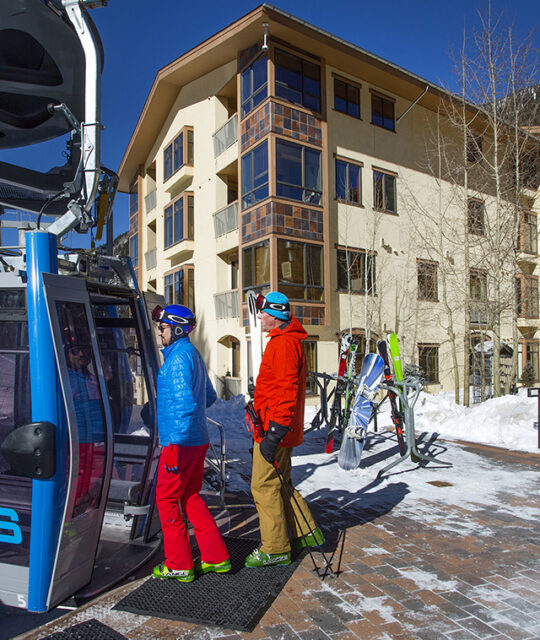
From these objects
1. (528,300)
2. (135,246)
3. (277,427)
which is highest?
(135,246)

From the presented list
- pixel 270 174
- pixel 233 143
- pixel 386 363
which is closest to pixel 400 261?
pixel 270 174

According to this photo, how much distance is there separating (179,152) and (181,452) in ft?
68.2

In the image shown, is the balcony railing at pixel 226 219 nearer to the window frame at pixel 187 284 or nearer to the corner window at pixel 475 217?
the window frame at pixel 187 284

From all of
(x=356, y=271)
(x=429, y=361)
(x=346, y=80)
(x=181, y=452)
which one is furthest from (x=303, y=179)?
(x=181, y=452)

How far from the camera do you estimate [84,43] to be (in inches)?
145

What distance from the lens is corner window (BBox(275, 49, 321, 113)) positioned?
1598cm

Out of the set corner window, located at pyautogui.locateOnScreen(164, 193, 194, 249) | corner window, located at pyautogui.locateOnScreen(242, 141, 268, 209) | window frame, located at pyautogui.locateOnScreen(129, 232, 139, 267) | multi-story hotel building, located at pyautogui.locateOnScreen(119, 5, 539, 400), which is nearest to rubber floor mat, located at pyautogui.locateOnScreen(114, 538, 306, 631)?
multi-story hotel building, located at pyautogui.locateOnScreen(119, 5, 539, 400)

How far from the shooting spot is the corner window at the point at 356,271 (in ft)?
57.2

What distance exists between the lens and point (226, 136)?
18875 millimetres

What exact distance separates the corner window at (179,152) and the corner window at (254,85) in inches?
181

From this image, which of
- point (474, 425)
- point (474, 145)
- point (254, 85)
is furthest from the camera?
point (474, 145)

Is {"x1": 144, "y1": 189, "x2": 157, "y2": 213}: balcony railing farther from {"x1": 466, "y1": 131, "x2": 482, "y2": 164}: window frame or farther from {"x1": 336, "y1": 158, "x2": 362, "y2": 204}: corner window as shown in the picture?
{"x1": 466, "y1": 131, "x2": 482, "y2": 164}: window frame

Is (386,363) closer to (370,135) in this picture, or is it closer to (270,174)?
(270,174)

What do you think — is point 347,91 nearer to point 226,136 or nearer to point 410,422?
point 226,136
